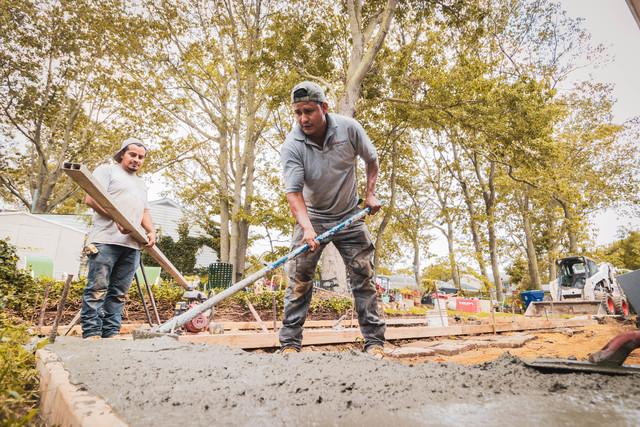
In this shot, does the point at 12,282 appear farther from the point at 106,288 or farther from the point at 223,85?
the point at 223,85

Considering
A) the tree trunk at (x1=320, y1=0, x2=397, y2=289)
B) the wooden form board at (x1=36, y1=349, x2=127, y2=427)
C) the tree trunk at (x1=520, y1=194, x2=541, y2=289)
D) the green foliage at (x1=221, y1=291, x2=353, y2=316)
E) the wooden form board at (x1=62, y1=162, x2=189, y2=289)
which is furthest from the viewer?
the tree trunk at (x1=520, y1=194, x2=541, y2=289)

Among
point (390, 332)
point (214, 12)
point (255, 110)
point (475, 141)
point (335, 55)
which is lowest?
point (390, 332)

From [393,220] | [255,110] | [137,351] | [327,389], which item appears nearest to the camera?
[327,389]

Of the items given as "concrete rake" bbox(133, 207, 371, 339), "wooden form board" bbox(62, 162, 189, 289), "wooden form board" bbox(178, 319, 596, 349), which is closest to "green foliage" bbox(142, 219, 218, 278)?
"wooden form board" bbox(178, 319, 596, 349)

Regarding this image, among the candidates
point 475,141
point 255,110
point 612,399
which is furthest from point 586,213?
point 612,399

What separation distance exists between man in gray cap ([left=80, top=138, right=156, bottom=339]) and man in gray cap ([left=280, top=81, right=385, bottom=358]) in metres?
1.52

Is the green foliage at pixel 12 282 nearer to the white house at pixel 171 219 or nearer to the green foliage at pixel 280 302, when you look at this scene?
the green foliage at pixel 280 302

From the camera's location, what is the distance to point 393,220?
91.2 feet

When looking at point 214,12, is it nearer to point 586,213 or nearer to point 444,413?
point 444,413

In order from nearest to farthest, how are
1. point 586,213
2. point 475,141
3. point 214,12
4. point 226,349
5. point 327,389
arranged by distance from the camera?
point 327,389, point 226,349, point 475,141, point 214,12, point 586,213

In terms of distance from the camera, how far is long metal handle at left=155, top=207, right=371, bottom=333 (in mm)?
2592

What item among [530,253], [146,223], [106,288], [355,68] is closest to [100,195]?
[106,288]

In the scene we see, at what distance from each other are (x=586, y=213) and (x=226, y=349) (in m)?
26.2

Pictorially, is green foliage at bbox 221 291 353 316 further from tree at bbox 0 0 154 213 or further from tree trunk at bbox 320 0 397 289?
tree at bbox 0 0 154 213
